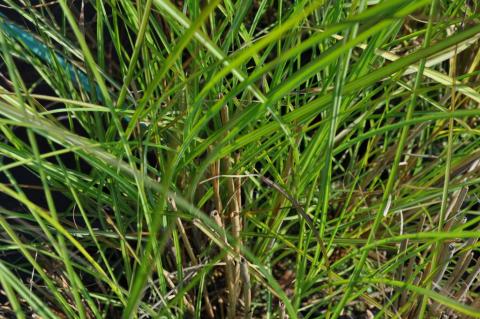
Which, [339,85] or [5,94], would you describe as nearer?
[339,85]

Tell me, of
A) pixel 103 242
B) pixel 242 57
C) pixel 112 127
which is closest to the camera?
pixel 242 57

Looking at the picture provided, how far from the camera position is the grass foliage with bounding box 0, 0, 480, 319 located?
410 millimetres

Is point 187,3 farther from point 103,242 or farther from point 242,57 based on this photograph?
point 103,242

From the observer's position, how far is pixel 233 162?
0.65m

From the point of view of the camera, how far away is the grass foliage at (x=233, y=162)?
16.1 inches

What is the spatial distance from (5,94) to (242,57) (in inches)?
11.8

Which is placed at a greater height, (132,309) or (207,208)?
(132,309)

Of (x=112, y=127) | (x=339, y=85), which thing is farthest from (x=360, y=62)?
(x=112, y=127)

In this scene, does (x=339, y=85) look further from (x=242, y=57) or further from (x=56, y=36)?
(x=56, y=36)

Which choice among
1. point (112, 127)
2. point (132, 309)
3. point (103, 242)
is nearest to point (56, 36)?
point (112, 127)

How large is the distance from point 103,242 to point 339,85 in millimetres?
449

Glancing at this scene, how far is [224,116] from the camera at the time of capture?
58 cm

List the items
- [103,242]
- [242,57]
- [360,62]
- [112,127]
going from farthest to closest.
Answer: [103,242], [112,127], [360,62], [242,57]

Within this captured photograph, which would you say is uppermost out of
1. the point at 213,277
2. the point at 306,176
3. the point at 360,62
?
the point at 360,62
